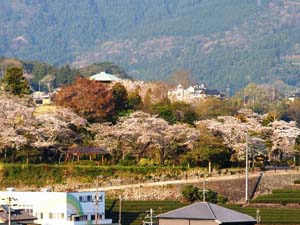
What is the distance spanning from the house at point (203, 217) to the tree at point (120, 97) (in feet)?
116

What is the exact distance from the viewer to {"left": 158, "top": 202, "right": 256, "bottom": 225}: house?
1788 inches

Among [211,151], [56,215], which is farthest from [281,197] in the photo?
[56,215]

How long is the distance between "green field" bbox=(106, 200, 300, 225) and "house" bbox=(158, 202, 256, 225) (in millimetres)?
14277

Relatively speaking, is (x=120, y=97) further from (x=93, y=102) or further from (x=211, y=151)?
(x=211, y=151)

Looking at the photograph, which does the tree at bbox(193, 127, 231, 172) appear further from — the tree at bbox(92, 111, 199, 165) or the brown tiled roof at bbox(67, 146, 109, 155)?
the brown tiled roof at bbox(67, 146, 109, 155)

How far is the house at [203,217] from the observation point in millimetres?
45406

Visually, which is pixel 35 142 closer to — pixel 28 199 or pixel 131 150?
pixel 131 150

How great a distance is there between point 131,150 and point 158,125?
2.43 meters

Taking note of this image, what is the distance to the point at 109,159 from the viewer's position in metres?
75.1

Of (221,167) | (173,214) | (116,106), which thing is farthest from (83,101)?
(173,214)

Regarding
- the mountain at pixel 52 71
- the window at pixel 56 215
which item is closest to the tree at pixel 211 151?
the window at pixel 56 215

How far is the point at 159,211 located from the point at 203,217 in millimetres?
17479

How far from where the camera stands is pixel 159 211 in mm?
63000

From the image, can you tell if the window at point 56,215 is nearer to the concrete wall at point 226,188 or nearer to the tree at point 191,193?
the concrete wall at point 226,188
